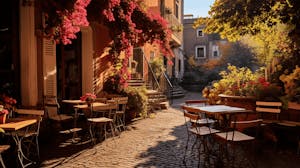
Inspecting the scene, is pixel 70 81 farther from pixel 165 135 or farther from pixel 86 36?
pixel 165 135

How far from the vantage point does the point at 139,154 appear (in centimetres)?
588

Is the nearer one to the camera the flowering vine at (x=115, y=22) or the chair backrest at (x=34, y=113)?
the chair backrest at (x=34, y=113)

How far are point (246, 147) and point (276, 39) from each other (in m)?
5.19

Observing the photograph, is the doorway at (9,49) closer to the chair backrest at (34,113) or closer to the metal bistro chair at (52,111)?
the metal bistro chair at (52,111)

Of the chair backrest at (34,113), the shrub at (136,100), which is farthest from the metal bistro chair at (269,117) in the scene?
the chair backrest at (34,113)

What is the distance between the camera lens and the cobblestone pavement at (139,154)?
523cm

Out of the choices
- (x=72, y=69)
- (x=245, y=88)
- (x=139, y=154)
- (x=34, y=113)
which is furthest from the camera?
(x=72, y=69)

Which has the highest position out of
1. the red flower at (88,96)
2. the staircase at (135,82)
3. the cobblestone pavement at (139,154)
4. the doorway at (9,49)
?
the doorway at (9,49)

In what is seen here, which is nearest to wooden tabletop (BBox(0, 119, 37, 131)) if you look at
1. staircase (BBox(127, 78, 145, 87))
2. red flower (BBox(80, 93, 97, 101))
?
red flower (BBox(80, 93, 97, 101))

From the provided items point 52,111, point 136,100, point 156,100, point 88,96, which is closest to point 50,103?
point 52,111

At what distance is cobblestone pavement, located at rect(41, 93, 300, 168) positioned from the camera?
17.2 feet

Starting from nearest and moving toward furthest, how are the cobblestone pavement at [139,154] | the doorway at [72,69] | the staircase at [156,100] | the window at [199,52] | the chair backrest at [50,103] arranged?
the cobblestone pavement at [139,154], the chair backrest at [50,103], the doorway at [72,69], the staircase at [156,100], the window at [199,52]

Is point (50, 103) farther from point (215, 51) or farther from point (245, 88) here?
point (215, 51)

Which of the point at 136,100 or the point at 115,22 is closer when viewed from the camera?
the point at 115,22
